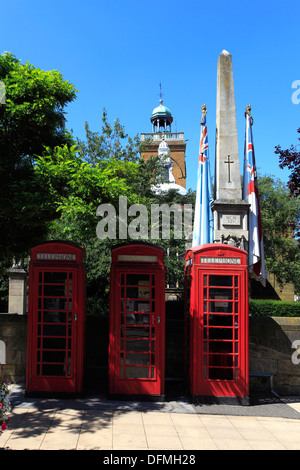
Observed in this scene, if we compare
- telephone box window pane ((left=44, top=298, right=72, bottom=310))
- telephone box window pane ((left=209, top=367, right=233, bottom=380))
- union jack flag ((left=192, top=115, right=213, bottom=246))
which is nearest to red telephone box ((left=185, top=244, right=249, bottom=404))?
telephone box window pane ((left=209, top=367, right=233, bottom=380))

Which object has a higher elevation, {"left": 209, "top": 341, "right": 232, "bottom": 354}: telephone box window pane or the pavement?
{"left": 209, "top": 341, "right": 232, "bottom": 354}: telephone box window pane

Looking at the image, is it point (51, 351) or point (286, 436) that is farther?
point (51, 351)

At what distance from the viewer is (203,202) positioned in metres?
8.41

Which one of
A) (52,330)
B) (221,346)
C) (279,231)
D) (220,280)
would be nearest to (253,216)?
(220,280)

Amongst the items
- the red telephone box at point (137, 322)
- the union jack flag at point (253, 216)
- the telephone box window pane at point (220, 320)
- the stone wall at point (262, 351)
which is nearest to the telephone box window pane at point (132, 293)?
the red telephone box at point (137, 322)

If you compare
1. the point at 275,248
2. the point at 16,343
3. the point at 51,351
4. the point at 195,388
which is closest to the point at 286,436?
the point at 195,388

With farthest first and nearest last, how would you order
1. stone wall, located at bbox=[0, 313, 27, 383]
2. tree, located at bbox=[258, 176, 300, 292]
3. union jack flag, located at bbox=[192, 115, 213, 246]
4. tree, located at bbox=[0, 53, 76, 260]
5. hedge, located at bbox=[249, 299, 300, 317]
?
tree, located at bbox=[258, 176, 300, 292] → hedge, located at bbox=[249, 299, 300, 317] → union jack flag, located at bbox=[192, 115, 213, 246] → stone wall, located at bbox=[0, 313, 27, 383] → tree, located at bbox=[0, 53, 76, 260]

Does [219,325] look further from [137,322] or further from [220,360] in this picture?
[137,322]

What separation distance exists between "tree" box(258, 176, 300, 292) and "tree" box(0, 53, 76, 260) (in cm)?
1708

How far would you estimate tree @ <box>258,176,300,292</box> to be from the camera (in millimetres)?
22172

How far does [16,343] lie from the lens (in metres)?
7.51

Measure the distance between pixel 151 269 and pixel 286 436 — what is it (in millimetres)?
3196

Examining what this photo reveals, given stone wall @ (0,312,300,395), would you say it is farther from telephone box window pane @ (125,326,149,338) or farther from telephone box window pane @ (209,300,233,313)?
telephone box window pane @ (125,326,149,338)

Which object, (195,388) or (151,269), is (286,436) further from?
(151,269)
